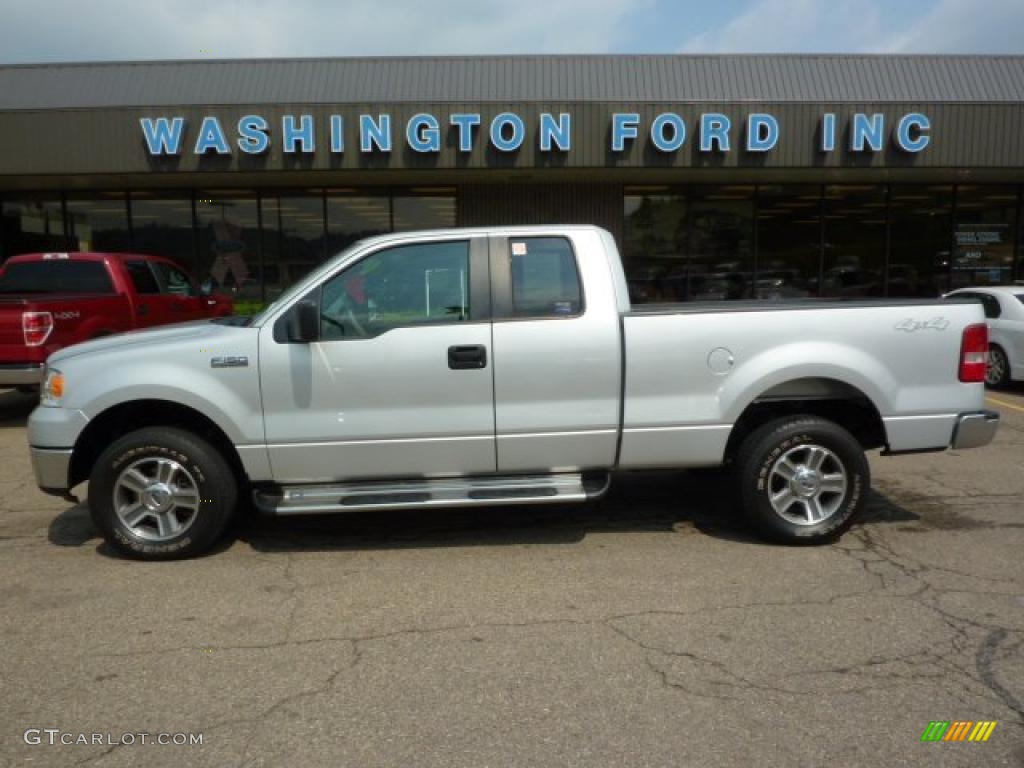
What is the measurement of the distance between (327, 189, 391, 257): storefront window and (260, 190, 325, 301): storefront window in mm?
191

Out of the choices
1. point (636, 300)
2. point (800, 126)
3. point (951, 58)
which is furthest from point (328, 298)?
point (951, 58)

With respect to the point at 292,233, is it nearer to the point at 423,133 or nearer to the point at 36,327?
the point at 423,133

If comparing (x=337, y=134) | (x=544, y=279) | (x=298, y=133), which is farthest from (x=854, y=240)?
(x=544, y=279)

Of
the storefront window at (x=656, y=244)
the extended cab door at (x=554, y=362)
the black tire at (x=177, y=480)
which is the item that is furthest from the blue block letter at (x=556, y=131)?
the black tire at (x=177, y=480)

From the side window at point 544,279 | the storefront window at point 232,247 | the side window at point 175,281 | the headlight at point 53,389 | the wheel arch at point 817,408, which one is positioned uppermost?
the storefront window at point 232,247

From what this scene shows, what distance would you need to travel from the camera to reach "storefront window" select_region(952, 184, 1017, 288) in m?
17.0

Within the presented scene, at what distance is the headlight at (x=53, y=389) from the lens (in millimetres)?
4711

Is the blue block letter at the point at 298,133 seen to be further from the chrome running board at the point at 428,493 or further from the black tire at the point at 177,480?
the chrome running board at the point at 428,493

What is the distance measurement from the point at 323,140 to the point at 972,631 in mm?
12420

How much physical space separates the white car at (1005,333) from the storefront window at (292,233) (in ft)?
39.5

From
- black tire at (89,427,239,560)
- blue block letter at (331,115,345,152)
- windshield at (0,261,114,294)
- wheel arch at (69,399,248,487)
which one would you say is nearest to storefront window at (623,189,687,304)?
blue block letter at (331,115,345,152)

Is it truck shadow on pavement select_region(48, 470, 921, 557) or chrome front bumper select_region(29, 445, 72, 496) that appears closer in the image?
chrome front bumper select_region(29, 445, 72, 496)

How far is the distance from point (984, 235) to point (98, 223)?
19041 millimetres

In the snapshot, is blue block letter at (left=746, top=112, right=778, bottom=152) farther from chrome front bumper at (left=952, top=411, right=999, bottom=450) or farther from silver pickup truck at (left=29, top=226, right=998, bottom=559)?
chrome front bumper at (left=952, top=411, right=999, bottom=450)
